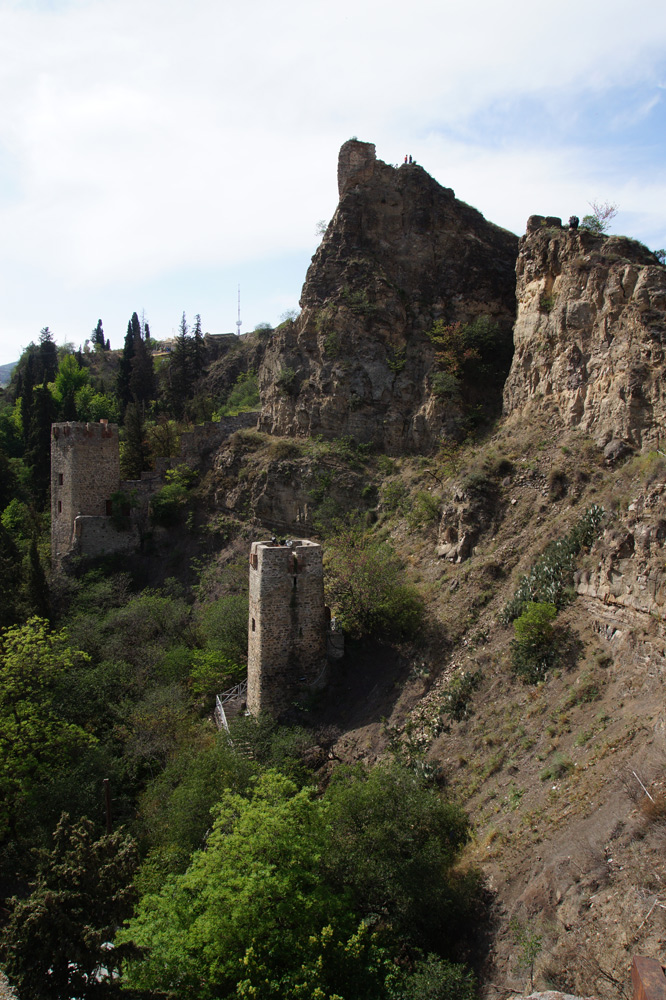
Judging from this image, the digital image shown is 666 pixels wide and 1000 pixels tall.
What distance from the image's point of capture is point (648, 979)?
6082 mm

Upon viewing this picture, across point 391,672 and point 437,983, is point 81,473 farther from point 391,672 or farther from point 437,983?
point 437,983

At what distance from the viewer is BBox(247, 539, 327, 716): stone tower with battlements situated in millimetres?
16984

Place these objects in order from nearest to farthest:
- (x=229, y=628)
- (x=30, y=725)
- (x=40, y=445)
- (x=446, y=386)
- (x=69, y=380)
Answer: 1. (x=30, y=725)
2. (x=229, y=628)
3. (x=446, y=386)
4. (x=40, y=445)
5. (x=69, y=380)

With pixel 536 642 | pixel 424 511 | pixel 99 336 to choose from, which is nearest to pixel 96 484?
pixel 424 511

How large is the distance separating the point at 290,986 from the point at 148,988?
7.73 feet

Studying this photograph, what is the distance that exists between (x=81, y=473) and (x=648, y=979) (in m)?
27.6

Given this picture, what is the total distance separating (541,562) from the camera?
14594 millimetres

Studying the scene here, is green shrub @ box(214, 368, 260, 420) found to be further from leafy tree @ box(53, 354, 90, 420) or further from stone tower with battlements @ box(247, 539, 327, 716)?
stone tower with battlements @ box(247, 539, 327, 716)

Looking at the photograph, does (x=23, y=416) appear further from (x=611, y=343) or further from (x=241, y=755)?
(x=611, y=343)

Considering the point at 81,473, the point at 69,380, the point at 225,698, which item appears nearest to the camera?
the point at 225,698

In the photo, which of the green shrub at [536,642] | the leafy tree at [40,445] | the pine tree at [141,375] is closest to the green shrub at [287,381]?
the green shrub at [536,642]

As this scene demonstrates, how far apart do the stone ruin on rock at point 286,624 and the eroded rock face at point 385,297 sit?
8.72 meters

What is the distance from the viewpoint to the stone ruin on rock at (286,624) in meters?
17.0

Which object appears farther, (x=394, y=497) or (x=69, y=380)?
(x=69, y=380)
